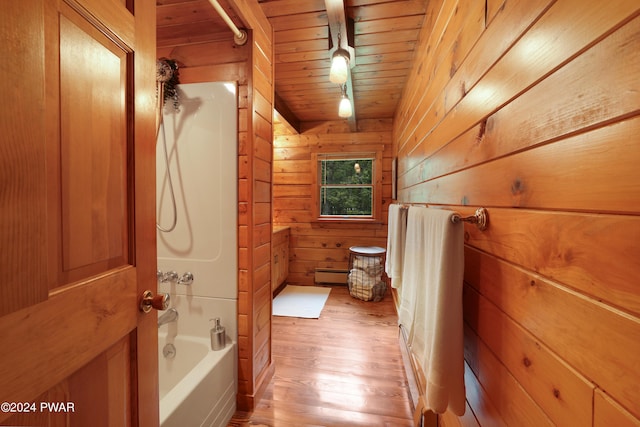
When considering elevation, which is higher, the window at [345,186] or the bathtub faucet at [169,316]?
the window at [345,186]

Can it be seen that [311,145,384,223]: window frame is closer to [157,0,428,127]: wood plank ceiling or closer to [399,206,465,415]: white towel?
[157,0,428,127]: wood plank ceiling

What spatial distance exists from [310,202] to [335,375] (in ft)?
7.73

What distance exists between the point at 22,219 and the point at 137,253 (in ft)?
0.99

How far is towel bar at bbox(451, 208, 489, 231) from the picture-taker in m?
0.78

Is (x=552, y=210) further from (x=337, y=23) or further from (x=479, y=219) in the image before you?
(x=337, y=23)

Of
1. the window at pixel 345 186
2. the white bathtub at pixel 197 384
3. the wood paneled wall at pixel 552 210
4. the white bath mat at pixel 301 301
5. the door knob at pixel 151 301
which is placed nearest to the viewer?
the wood paneled wall at pixel 552 210

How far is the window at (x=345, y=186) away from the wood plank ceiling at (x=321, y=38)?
916 mm

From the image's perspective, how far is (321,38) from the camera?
6.07ft

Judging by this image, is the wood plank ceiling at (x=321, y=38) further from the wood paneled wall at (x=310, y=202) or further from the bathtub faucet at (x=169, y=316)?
the bathtub faucet at (x=169, y=316)

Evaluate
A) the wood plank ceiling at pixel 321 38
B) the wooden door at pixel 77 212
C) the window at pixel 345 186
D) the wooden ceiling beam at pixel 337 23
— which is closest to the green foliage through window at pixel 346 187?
the window at pixel 345 186

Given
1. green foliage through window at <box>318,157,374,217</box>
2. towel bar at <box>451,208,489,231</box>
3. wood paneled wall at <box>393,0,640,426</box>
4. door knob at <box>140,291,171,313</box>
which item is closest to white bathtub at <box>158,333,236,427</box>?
door knob at <box>140,291,171,313</box>

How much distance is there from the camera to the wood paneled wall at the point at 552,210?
0.38 meters

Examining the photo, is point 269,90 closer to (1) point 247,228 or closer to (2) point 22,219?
(1) point 247,228

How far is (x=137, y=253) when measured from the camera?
73 centimetres
